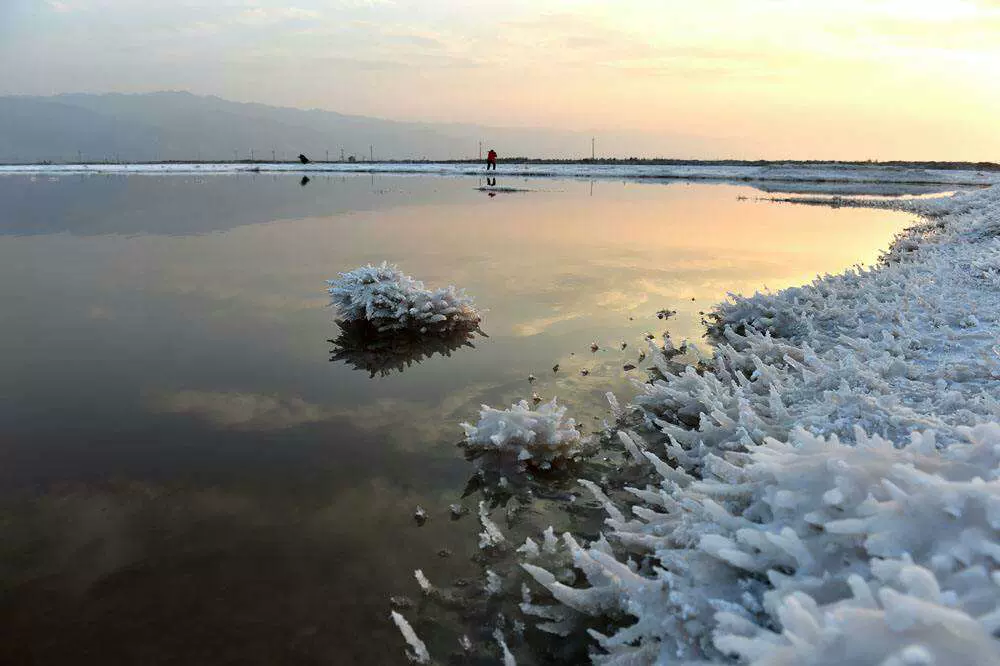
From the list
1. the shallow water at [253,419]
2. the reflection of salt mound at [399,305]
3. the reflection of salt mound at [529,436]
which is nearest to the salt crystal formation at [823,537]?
the reflection of salt mound at [529,436]

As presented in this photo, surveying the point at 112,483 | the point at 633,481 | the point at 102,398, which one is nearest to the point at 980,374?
the point at 633,481

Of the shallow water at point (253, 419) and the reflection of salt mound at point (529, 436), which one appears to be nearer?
the shallow water at point (253, 419)

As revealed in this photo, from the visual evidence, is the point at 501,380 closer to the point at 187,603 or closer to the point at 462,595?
the point at 462,595

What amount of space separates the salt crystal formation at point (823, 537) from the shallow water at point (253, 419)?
132 cm

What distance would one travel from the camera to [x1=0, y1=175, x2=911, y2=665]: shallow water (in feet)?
11.4

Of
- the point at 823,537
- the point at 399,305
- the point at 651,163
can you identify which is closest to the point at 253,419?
the point at 399,305

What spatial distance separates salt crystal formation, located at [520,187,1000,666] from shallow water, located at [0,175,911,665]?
52.1 inches

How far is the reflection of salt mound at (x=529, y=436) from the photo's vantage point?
5.17m

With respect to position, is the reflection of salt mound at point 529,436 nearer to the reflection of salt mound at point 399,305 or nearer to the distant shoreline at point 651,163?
the reflection of salt mound at point 399,305

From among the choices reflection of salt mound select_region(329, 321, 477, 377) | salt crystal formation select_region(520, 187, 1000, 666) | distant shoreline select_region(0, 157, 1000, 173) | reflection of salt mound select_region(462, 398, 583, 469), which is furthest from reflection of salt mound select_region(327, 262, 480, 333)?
distant shoreline select_region(0, 157, 1000, 173)

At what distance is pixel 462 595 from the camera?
3605 mm

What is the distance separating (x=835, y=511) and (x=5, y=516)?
5.24 m

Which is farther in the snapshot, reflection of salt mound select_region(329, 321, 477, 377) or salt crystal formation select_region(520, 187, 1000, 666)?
reflection of salt mound select_region(329, 321, 477, 377)

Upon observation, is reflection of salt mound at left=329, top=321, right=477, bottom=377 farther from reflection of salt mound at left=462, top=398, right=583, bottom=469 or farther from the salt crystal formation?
the salt crystal formation
